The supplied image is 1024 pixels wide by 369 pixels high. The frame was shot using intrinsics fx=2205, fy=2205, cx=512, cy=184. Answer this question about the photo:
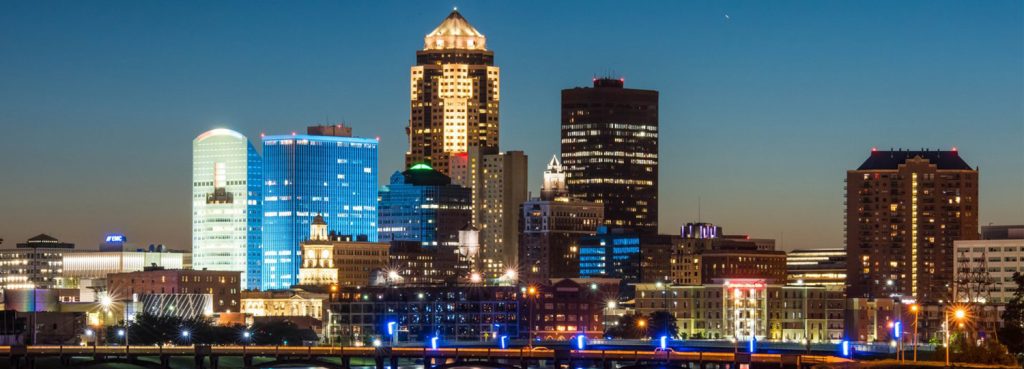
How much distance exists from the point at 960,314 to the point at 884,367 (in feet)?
32.2

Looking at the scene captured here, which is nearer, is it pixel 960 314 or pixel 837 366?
pixel 960 314

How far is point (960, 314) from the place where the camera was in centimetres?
18750

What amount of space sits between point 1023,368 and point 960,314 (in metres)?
11.2

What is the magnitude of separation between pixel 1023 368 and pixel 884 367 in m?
12.4

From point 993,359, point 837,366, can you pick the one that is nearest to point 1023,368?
point 993,359

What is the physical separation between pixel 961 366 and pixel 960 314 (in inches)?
198

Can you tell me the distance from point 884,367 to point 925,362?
4.47 meters

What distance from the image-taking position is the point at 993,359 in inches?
7815

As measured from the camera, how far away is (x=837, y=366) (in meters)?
200

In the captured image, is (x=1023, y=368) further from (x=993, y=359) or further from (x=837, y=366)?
(x=837, y=366)

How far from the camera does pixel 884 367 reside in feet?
636

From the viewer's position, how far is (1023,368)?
194 metres

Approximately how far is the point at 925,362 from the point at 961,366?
22.2 feet

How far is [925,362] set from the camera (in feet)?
643
